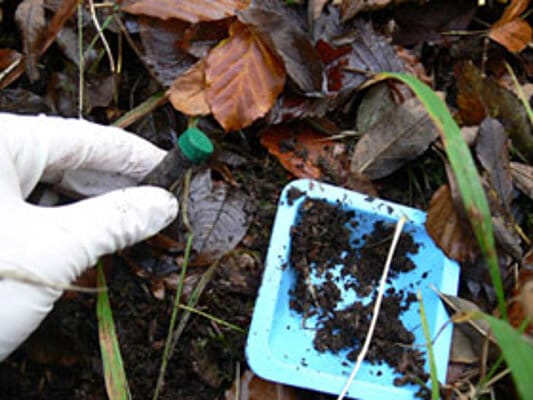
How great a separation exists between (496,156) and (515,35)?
1.19 feet

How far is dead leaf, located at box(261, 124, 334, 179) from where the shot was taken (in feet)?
4.64

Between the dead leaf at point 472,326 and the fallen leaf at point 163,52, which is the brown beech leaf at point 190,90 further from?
the dead leaf at point 472,326

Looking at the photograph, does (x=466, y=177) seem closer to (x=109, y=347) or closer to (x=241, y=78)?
(x=241, y=78)

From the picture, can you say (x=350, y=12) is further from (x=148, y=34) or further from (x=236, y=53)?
(x=148, y=34)

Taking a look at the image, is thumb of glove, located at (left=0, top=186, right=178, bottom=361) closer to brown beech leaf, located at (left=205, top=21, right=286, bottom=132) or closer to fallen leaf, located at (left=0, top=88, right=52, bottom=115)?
brown beech leaf, located at (left=205, top=21, right=286, bottom=132)

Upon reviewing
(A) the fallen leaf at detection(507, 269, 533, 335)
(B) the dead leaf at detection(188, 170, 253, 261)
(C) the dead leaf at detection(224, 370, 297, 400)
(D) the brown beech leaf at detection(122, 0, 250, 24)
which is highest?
(D) the brown beech leaf at detection(122, 0, 250, 24)

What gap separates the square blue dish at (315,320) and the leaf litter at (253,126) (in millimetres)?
40

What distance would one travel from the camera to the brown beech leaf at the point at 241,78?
4.30ft

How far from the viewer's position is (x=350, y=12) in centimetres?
141

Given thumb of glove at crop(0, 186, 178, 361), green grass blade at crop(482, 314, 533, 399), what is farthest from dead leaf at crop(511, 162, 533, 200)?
thumb of glove at crop(0, 186, 178, 361)

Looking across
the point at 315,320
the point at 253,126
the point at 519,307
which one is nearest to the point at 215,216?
the point at 253,126

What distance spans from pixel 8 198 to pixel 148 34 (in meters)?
0.56

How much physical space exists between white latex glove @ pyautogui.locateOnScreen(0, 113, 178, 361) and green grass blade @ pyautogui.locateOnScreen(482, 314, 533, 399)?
720 mm

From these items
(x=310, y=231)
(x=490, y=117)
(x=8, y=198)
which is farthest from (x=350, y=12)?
(x=8, y=198)
